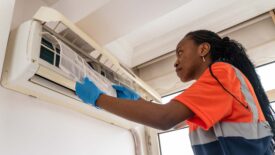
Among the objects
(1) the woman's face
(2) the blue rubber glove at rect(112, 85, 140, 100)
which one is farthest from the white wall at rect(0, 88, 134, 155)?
(1) the woman's face

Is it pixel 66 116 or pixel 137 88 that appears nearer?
pixel 66 116

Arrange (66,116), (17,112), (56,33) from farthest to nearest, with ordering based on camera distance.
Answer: (66,116) → (56,33) → (17,112)

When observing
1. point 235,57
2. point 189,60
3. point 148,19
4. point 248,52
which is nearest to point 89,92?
point 189,60

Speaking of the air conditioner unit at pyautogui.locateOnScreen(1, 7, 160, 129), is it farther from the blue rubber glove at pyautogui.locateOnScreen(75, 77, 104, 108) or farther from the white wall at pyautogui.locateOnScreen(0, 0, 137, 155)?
the blue rubber glove at pyautogui.locateOnScreen(75, 77, 104, 108)

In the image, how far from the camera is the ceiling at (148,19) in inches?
59.3

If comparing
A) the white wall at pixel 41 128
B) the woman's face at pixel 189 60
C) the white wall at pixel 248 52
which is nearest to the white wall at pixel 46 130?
the white wall at pixel 41 128

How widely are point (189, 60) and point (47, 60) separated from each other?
0.68 m

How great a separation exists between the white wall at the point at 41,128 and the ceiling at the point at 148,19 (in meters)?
0.45

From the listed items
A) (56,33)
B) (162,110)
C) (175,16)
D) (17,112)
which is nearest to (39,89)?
(17,112)

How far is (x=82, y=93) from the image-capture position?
3.18 feet

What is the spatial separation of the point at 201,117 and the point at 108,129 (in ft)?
3.83

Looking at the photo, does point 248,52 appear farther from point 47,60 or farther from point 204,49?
point 47,60

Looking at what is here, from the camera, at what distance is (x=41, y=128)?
4.18 ft

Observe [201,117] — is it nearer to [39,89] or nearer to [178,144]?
[39,89]
